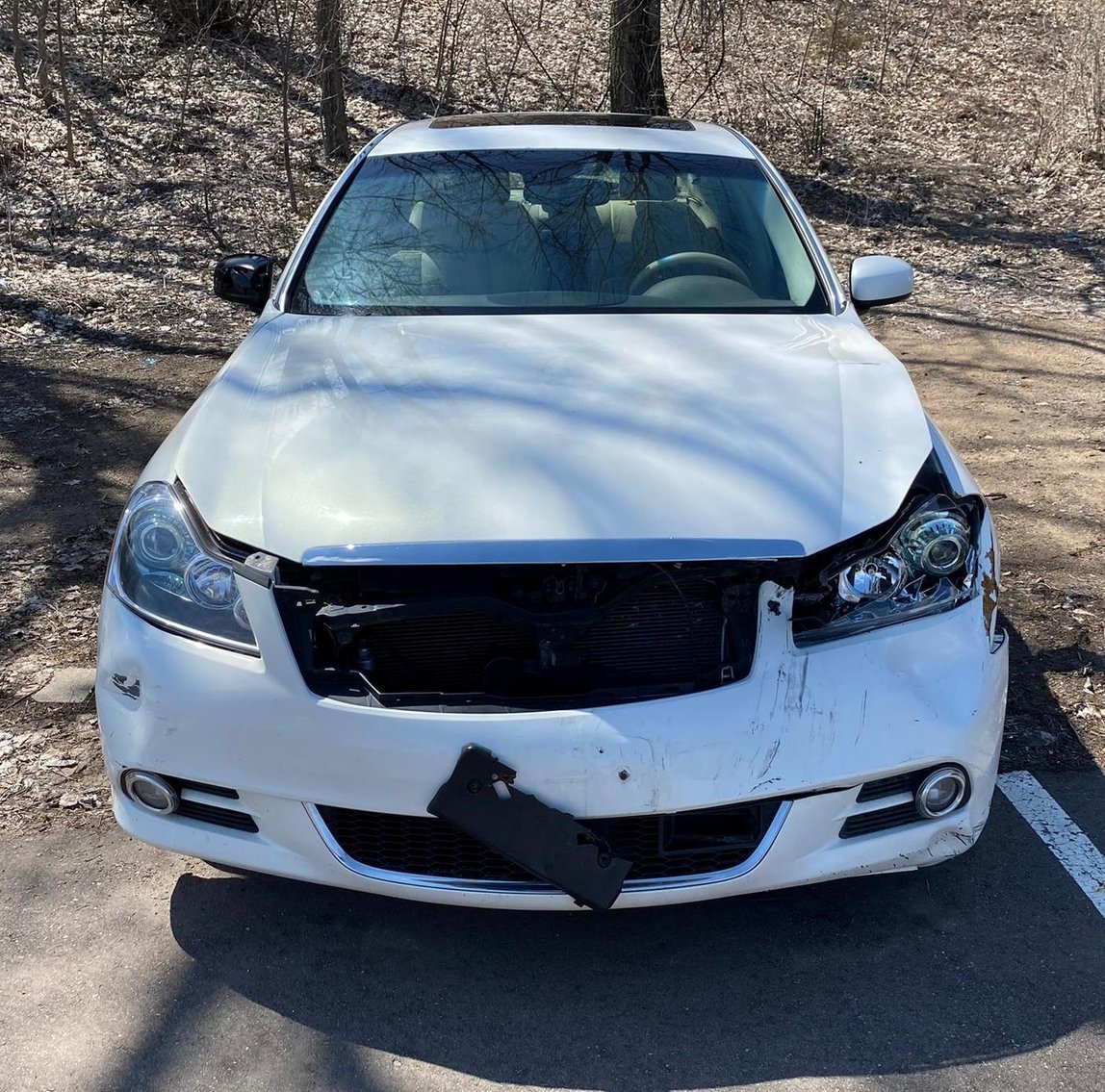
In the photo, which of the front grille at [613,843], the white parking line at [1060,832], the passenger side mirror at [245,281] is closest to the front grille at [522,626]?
the front grille at [613,843]

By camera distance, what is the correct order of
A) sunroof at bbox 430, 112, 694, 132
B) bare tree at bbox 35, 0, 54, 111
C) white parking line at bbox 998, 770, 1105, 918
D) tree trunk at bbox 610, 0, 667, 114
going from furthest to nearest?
bare tree at bbox 35, 0, 54, 111
tree trunk at bbox 610, 0, 667, 114
sunroof at bbox 430, 112, 694, 132
white parking line at bbox 998, 770, 1105, 918

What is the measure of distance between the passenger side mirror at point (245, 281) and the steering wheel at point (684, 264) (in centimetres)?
134

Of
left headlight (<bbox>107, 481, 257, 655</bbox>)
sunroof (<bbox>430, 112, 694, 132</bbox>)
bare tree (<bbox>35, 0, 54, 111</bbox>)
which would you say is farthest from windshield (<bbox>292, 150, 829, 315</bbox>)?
bare tree (<bbox>35, 0, 54, 111</bbox>)

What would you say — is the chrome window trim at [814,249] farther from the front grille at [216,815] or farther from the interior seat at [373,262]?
the front grille at [216,815]

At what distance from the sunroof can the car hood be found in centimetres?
140

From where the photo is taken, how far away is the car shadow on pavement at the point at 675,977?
2.40m

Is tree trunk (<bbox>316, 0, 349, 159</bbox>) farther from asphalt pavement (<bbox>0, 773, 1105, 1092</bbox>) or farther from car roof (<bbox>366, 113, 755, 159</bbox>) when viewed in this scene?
asphalt pavement (<bbox>0, 773, 1105, 1092</bbox>)

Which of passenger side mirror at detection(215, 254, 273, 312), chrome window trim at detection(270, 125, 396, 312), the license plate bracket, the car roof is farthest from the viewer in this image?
the car roof

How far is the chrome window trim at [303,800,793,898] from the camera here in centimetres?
243

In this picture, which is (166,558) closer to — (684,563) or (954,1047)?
(684,563)

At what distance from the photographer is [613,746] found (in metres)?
2.31

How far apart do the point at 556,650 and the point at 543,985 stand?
30.0 inches

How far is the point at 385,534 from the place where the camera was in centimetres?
246

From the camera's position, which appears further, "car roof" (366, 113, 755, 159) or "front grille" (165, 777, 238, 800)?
"car roof" (366, 113, 755, 159)
